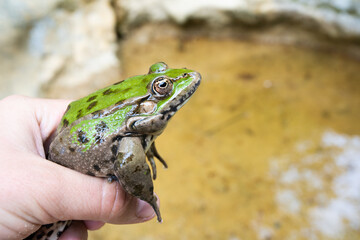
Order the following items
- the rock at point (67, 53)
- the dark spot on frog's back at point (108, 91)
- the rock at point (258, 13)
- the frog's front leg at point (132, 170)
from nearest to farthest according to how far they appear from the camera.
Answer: the frog's front leg at point (132, 170) < the dark spot on frog's back at point (108, 91) < the rock at point (67, 53) < the rock at point (258, 13)

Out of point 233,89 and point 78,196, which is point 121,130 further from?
point 233,89

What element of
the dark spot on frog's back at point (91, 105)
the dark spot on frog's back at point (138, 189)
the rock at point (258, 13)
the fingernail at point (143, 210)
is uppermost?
the dark spot on frog's back at point (91, 105)

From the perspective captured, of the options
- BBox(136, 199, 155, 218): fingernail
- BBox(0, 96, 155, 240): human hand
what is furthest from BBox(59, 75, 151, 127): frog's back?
BBox(136, 199, 155, 218): fingernail

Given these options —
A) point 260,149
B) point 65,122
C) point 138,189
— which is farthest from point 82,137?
point 260,149

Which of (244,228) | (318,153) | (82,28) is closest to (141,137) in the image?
(244,228)

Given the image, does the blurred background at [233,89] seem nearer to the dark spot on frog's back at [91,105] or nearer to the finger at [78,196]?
the finger at [78,196]

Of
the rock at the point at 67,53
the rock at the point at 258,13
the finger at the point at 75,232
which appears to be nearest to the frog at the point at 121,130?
the finger at the point at 75,232
